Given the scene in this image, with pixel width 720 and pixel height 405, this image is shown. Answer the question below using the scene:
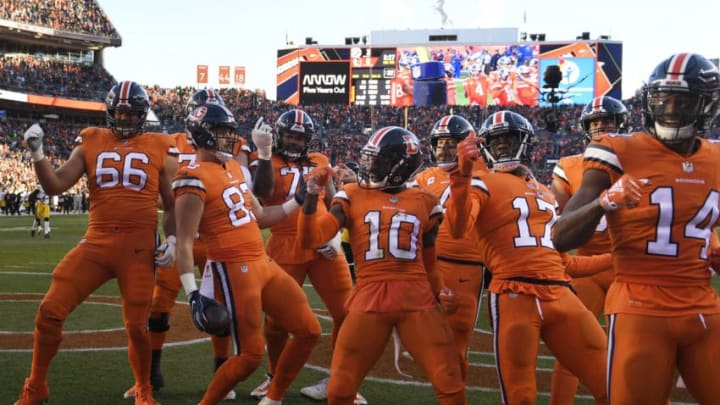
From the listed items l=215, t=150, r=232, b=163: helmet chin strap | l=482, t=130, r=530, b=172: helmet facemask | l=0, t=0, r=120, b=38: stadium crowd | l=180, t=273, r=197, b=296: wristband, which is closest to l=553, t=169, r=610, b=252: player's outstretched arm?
l=482, t=130, r=530, b=172: helmet facemask

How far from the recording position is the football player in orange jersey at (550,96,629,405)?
196 inches

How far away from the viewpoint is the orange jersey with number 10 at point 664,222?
3473 mm

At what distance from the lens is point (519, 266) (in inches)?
185

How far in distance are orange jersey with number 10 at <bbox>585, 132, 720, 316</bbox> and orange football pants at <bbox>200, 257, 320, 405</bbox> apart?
2.42 metres

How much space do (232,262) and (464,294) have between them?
1.81 m

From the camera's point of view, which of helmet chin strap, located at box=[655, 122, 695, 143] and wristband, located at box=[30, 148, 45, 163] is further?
wristband, located at box=[30, 148, 45, 163]

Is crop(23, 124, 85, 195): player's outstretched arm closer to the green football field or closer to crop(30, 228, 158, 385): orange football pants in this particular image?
crop(30, 228, 158, 385): orange football pants

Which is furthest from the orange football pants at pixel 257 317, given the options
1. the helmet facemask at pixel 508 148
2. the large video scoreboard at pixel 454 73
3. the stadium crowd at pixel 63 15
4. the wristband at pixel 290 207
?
the stadium crowd at pixel 63 15

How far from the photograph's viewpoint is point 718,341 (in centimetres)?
347

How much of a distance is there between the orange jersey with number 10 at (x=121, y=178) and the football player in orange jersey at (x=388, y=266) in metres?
1.55

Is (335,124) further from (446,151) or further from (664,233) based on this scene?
(664,233)

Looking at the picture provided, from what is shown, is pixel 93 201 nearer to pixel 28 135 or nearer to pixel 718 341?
pixel 28 135

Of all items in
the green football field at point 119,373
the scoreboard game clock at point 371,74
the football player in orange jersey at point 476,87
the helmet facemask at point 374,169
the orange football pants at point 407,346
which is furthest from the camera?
the scoreboard game clock at point 371,74

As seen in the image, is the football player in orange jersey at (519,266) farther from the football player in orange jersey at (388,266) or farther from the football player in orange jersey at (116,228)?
the football player in orange jersey at (116,228)
